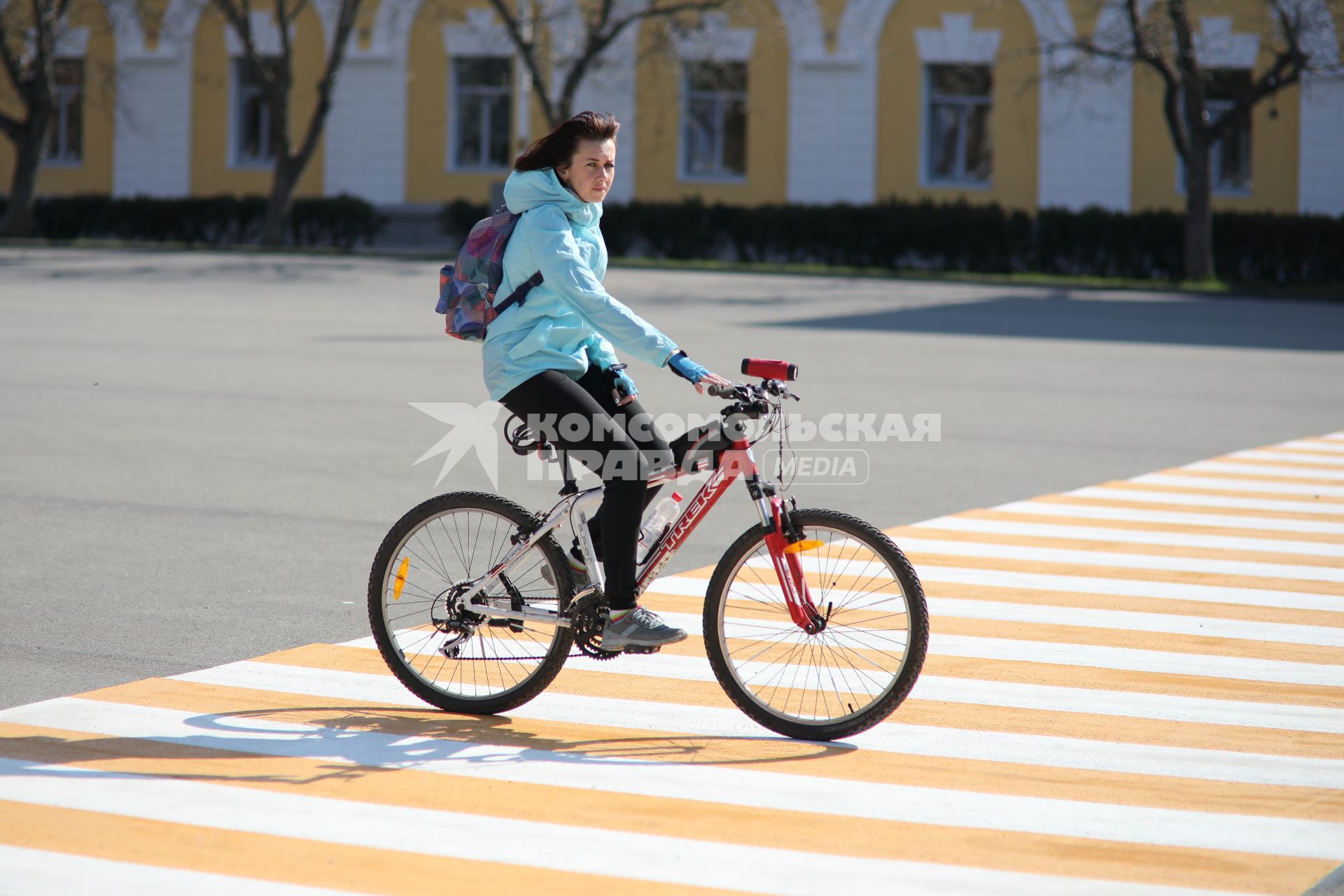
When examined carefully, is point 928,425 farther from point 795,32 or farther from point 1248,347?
point 795,32

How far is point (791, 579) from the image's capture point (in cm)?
559

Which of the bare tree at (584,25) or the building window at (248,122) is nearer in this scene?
the bare tree at (584,25)

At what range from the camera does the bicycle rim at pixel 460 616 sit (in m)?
5.72

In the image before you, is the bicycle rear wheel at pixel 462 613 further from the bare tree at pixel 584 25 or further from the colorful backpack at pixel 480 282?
the bare tree at pixel 584 25

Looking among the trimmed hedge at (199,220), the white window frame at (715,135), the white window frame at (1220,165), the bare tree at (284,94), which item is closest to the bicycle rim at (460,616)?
the white window frame at (1220,165)

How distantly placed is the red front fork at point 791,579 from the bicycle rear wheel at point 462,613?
0.67 m

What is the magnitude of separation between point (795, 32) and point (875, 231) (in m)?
6.14

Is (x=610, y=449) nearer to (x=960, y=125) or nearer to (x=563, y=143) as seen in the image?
(x=563, y=143)

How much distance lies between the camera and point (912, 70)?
38.0m

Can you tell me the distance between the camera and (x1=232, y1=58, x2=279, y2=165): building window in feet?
141

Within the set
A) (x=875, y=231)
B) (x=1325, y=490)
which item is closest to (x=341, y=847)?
(x=1325, y=490)

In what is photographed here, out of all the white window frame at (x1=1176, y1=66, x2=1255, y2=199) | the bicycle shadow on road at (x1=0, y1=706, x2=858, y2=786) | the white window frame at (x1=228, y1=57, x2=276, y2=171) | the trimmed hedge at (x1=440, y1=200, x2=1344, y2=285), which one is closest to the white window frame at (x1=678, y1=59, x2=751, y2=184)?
the trimmed hedge at (x1=440, y1=200, x2=1344, y2=285)

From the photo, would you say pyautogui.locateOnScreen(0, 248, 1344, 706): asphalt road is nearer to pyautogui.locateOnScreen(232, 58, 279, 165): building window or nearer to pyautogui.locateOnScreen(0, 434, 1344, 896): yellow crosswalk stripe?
pyautogui.locateOnScreen(0, 434, 1344, 896): yellow crosswalk stripe

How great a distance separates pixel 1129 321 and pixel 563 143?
19.5m
